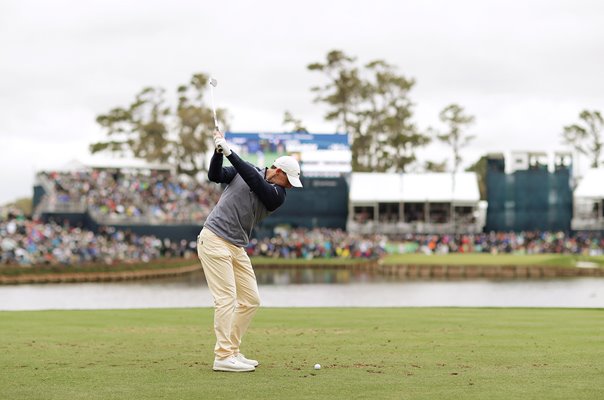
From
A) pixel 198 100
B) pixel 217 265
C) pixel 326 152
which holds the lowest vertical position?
pixel 217 265

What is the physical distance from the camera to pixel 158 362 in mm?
10336

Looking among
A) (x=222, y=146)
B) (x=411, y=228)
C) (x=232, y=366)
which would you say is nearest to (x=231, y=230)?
(x=222, y=146)

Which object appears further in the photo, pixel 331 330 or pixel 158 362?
pixel 331 330

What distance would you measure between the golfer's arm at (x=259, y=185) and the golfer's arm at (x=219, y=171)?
0.55 feet

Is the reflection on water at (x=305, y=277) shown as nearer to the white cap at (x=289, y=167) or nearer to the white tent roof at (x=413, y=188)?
the white tent roof at (x=413, y=188)

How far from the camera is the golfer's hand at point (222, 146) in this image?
9.27 m

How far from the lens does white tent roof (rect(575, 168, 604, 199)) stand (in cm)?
8006

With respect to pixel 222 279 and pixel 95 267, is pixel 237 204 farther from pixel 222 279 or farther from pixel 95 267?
pixel 95 267

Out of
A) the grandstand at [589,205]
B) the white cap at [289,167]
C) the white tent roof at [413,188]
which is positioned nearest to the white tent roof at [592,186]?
the grandstand at [589,205]

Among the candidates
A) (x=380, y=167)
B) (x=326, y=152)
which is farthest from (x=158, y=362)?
(x=380, y=167)

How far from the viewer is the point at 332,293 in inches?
1603

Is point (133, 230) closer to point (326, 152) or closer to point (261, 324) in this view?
point (326, 152)

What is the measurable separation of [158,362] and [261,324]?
5.54 m

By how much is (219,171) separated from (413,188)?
73556mm
